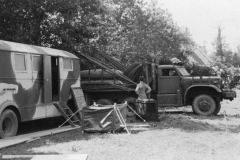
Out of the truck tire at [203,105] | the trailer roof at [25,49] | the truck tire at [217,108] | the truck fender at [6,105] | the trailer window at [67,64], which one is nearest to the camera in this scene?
the truck fender at [6,105]

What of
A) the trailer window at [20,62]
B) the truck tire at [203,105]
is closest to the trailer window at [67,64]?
the trailer window at [20,62]

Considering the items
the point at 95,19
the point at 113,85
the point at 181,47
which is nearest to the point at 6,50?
the point at 113,85

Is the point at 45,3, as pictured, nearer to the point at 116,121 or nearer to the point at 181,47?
the point at 116,121

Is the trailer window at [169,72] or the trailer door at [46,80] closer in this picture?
the trailer door at [46,80]

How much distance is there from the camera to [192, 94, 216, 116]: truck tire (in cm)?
1586

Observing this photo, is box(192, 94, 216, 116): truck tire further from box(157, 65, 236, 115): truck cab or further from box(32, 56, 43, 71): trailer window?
box(32, 56, 43, 71): trailer window

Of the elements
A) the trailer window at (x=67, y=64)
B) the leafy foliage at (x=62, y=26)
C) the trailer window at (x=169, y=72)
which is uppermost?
the leafy foliage at (x=62, y=26)

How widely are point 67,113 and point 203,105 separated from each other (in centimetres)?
572

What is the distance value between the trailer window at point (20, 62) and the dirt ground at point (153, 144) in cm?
225

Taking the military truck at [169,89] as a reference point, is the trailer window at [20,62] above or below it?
above

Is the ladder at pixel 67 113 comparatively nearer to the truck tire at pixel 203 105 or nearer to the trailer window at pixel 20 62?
the trailer window at pixel 20 62

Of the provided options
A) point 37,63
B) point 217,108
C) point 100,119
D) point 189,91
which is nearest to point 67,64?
point 37,63

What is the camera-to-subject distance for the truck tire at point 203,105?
52.0 ft

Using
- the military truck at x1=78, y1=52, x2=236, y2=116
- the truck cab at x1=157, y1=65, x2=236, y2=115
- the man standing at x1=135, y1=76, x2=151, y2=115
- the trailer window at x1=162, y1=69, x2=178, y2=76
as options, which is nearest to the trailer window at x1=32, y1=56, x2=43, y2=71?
the man standing at x1=135, y1=76, x2=151, y2=115
